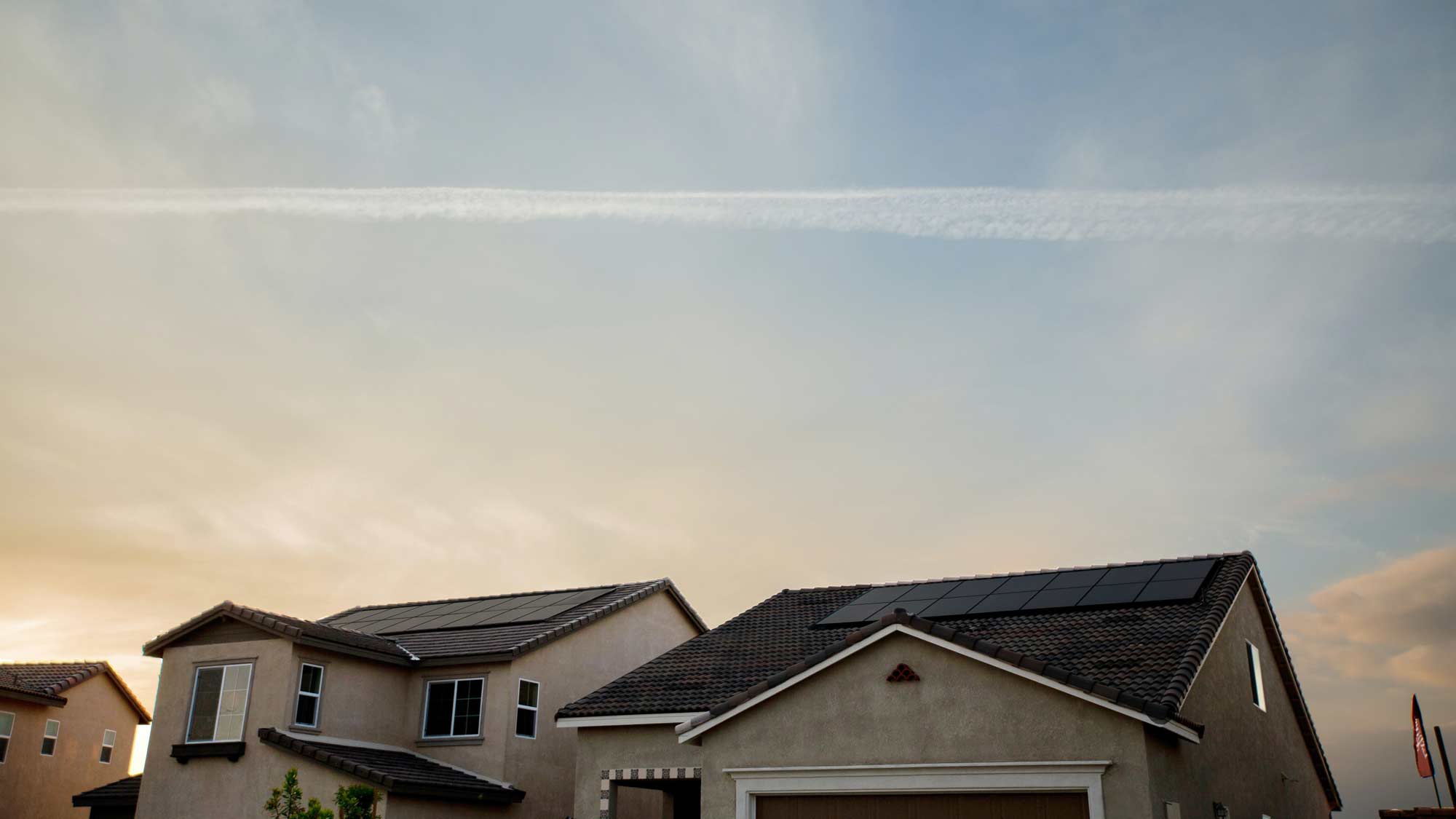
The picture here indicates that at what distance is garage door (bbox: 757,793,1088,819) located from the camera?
14.8 meters

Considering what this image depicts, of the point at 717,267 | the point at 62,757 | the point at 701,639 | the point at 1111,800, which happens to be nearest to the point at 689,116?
the point at 717,267

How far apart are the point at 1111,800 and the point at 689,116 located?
50.9 ft

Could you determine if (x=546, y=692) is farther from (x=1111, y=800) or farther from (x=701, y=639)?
(x=1111, y=800)

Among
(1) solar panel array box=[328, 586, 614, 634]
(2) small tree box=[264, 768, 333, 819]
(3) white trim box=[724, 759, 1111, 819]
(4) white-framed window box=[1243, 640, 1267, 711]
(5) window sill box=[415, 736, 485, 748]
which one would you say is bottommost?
(2) small tree box=[264, 768, 333, 819]

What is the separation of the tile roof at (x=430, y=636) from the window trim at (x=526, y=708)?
77 centimetres

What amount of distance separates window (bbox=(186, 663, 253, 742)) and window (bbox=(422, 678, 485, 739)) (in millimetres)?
3972

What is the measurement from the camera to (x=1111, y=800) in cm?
1443

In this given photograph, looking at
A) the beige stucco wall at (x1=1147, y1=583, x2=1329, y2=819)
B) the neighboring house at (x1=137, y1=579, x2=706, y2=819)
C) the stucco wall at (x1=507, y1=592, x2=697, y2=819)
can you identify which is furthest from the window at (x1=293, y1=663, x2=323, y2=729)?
the beige stucco wall at (x1=1147, y1=583, x2=1329, y2=819)

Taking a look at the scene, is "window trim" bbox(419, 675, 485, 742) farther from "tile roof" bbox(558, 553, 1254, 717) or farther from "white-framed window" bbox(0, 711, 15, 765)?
"white-framed window" bbox(0, 711, 15, 765)

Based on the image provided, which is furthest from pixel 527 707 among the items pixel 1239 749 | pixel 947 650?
pixel 1239 749

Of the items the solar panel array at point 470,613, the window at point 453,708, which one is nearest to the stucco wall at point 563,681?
the window at point 453,708

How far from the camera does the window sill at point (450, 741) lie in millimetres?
24594

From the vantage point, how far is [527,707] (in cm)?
2534

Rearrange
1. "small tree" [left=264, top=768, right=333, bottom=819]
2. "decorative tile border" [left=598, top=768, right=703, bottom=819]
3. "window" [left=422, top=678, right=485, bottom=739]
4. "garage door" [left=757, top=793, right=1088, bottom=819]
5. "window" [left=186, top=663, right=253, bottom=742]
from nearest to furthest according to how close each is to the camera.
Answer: "garage door" [left=757, top=793, right=1088, bottom=819] → "small tree" [left=264, top=768, right=333, bottom=819] → "decorative tile border" [left=598, top=768, right=703, bottom=819] → "window" [left=186, top=663, right=253, bottom=742] → "window" [left=422, top=678, right=485, bottom=739]
